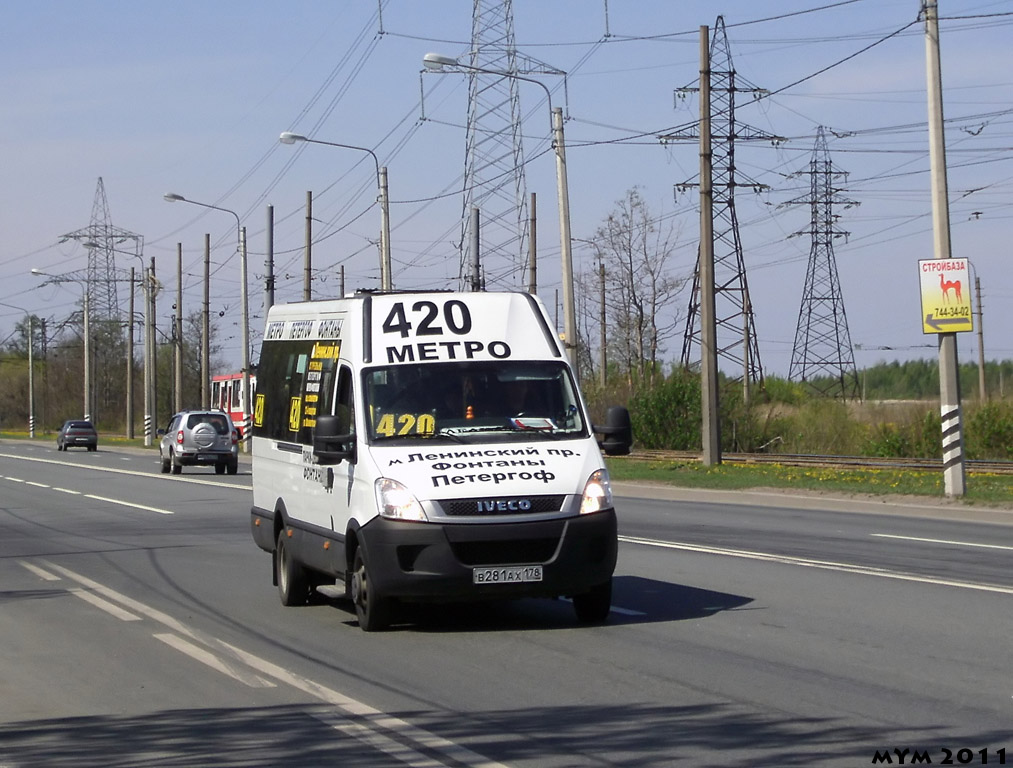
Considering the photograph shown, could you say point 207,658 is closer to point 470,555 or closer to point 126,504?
point 470,555

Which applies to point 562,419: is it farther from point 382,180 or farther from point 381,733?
point 382,180

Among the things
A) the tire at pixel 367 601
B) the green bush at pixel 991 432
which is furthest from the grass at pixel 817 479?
the tire at pixel 367 601

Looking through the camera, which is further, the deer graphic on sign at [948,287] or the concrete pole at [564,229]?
the concrete pole at [564,229]

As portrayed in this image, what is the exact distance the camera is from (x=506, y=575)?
383 inches

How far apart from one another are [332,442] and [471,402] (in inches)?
43.6

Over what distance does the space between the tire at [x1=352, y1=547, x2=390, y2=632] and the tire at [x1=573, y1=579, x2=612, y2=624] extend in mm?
1397

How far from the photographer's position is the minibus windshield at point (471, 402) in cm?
1051

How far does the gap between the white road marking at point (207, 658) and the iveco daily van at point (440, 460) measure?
123cm

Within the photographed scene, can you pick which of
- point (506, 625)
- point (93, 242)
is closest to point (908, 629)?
point (506, 625)

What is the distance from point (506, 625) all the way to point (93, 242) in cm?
8545

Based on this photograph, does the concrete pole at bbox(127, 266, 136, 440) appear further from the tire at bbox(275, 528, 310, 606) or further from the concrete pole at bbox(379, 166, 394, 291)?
the tire at bbox(275, 528, 310, 606)

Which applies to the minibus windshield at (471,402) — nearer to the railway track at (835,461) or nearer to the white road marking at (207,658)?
the white road marking at (207,658)

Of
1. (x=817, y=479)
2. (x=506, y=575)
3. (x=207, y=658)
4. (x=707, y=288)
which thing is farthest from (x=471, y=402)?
(x=707, y=288)

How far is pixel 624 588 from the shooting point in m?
12.6
